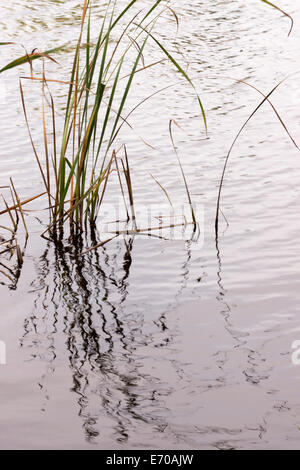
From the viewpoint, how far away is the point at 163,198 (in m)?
5.43

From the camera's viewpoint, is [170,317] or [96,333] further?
[170,317]

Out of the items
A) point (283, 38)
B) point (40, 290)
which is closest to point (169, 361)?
point (40, 290)

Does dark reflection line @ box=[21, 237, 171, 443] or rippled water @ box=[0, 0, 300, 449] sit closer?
rippled water @ box=[0, 0, 300, 449]

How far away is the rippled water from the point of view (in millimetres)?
2918

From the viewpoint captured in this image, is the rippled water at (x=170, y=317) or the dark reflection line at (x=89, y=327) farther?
the dark reflection line at (x=89, y=327)

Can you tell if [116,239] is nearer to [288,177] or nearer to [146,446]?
[288,177]

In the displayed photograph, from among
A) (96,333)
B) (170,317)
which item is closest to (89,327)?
(96,333)

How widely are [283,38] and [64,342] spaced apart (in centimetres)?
761

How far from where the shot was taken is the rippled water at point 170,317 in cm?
292

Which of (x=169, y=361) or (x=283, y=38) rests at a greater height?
(x=283, y=38)

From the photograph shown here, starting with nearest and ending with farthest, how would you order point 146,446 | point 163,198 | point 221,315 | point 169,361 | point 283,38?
point 146,446
point 169,361
point 221,315
point 163,198
point 283,38

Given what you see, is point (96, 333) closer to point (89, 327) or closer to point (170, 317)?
point (89, 327)

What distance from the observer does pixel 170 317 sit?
3.77 m

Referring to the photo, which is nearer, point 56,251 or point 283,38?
point 56,251
